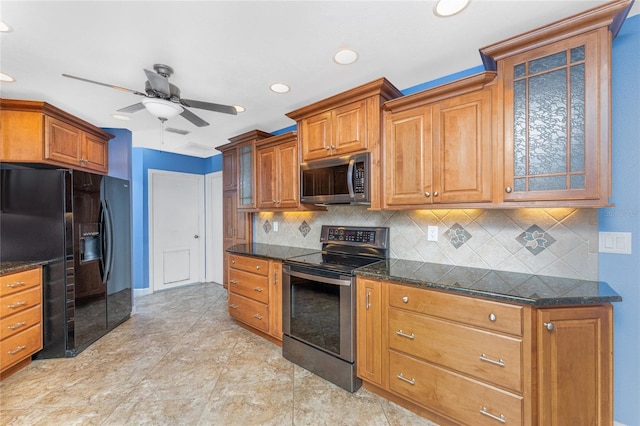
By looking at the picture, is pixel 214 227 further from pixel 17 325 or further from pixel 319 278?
pixel 319 278

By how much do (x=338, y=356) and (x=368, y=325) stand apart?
15.5 inches

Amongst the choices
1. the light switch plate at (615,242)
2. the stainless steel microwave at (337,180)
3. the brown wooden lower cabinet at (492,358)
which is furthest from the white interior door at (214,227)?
the light switch plate at (615,242)

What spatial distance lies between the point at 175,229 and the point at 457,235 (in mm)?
4628

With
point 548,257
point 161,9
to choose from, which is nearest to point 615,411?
point 548,257

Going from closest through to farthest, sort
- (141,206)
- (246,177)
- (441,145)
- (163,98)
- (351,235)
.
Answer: (441,145)
(163,98)
(351,235)
(246,177)
(141,206)

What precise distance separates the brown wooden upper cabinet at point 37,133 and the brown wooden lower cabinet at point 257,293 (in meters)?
2.02

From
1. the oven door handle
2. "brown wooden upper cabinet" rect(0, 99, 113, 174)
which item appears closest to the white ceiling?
"brown wooden upper cabinet" rect(0, 99, 113, 174)

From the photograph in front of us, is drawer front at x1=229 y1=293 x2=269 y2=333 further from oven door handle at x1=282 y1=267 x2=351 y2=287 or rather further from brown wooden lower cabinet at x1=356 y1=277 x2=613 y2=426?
brown wooden lower cabinet at x1=356 y1=277 x2=613 y2=426

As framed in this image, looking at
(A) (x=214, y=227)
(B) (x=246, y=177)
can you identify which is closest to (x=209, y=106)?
(B) (x=246, y=177)

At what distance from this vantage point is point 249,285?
293cm

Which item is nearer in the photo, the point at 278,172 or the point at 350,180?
the point at 350,180

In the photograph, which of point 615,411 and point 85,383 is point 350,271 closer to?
point 615,411

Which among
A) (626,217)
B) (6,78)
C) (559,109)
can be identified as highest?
(6,78)

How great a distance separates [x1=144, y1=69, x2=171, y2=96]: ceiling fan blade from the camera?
1760 millimetres
